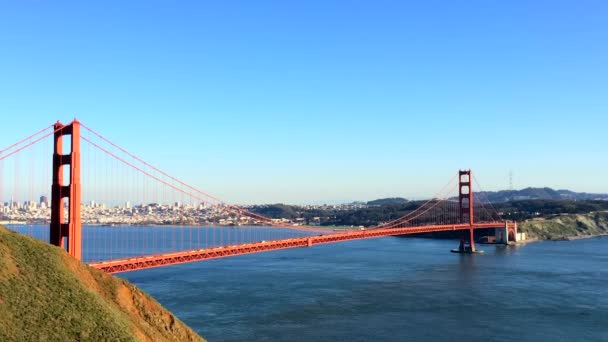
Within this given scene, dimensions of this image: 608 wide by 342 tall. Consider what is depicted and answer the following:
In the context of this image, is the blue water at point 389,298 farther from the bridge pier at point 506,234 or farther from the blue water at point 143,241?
the bridge pier at point 506,234

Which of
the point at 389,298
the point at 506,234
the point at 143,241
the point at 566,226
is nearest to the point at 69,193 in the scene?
the point at 389,298

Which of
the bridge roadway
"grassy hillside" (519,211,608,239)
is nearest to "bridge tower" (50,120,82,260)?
the bridge roadway

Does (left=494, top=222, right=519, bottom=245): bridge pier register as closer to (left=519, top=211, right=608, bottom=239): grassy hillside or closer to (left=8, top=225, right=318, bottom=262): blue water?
(left=519, top=211, right=608, bottom=239): grassy hillside

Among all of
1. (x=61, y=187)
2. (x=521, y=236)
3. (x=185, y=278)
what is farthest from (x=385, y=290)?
(x=521, y=236)

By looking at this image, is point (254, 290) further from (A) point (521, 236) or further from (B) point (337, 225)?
(B) point (337, 225)

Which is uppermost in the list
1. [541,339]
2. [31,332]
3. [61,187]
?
→ [61,187]

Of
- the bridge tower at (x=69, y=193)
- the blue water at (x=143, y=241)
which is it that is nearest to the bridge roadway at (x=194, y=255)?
the bridge tower at (x=69, y=193)

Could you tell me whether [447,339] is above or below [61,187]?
below

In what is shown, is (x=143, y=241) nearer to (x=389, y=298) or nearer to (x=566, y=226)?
(x=389, y=298)
